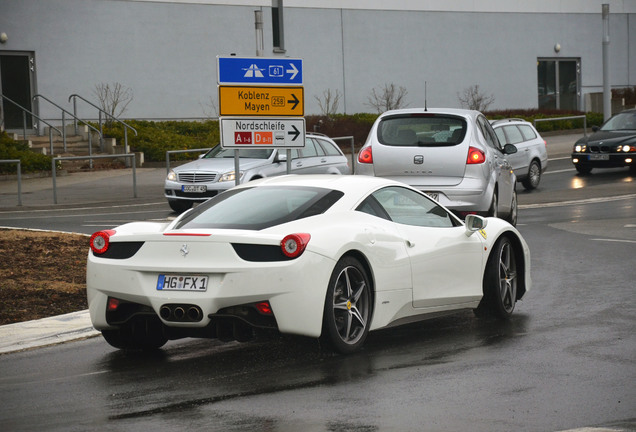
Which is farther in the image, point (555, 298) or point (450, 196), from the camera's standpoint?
point (450, 196)

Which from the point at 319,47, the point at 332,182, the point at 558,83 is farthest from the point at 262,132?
the point at 558,83

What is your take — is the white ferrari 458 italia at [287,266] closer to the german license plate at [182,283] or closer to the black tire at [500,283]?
the german license plate at [182,283]

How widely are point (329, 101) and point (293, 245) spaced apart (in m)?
35.9

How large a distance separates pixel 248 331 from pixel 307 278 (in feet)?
1.98

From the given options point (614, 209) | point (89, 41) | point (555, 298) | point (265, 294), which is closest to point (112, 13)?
point (89, 41)

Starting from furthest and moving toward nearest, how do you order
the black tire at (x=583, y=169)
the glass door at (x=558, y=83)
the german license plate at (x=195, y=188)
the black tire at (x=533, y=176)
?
the glass door at (x=558, y=83), the black tire at (x=583, y=169), the black tire at (x=533, y=176), the german license plate at (x=195, y=188)

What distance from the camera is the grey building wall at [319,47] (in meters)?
37.5

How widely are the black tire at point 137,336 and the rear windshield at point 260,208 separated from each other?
83cm

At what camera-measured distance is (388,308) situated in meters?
8.63

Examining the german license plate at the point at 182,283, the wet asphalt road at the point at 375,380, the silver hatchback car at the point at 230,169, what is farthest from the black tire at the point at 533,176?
the german license plate at the point at 182,283

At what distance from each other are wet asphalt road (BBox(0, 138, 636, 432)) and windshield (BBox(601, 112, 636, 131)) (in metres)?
18.9

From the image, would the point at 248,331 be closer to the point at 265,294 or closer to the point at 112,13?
the point at 265,294

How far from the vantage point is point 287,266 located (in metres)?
7.77

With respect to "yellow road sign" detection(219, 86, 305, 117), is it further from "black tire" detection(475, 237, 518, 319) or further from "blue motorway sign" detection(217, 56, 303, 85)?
"black tire" detection(475, 237, 518, 319)
